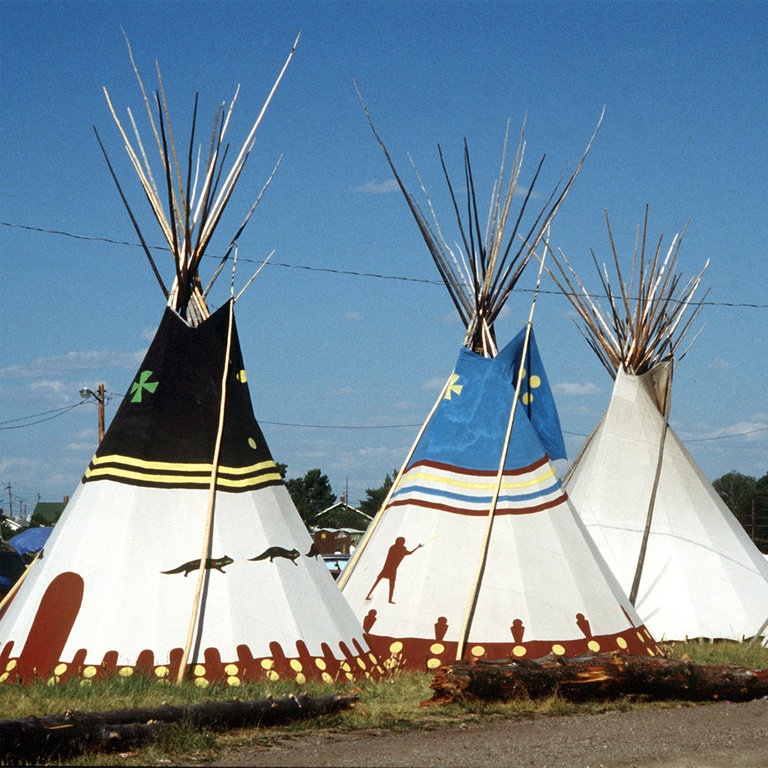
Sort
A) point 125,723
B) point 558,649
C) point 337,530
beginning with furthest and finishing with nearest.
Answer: point 337,530, point 558,649, point 125,723

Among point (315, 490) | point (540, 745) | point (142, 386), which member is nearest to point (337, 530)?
point (315, 490)

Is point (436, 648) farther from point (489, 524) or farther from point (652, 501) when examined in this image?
point (652, 501)

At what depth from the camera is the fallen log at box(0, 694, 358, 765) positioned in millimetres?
4824

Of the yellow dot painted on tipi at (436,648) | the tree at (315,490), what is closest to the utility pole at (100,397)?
the yellow dot painted on tipi at (436,648)

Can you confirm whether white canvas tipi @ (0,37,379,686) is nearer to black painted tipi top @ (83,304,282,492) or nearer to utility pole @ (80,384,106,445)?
black painted tipi top @ (83,304,282,492)

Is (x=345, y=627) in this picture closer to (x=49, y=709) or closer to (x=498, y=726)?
(x=498, y=726)

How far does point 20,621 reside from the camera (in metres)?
7.14

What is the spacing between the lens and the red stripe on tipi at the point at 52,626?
686cm

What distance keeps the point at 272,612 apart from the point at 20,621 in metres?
1.65

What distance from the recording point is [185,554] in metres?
7.25

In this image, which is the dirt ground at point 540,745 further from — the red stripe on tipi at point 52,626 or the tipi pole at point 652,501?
the tipi pole at point 652,501

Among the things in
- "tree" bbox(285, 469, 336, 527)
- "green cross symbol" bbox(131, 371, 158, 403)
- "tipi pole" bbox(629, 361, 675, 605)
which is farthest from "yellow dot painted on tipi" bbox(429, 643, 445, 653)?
"tree" bbox(285, 469, 336, 527)

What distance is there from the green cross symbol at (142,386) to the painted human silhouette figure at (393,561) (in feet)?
8.24

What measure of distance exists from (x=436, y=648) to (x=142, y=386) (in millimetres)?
3000
